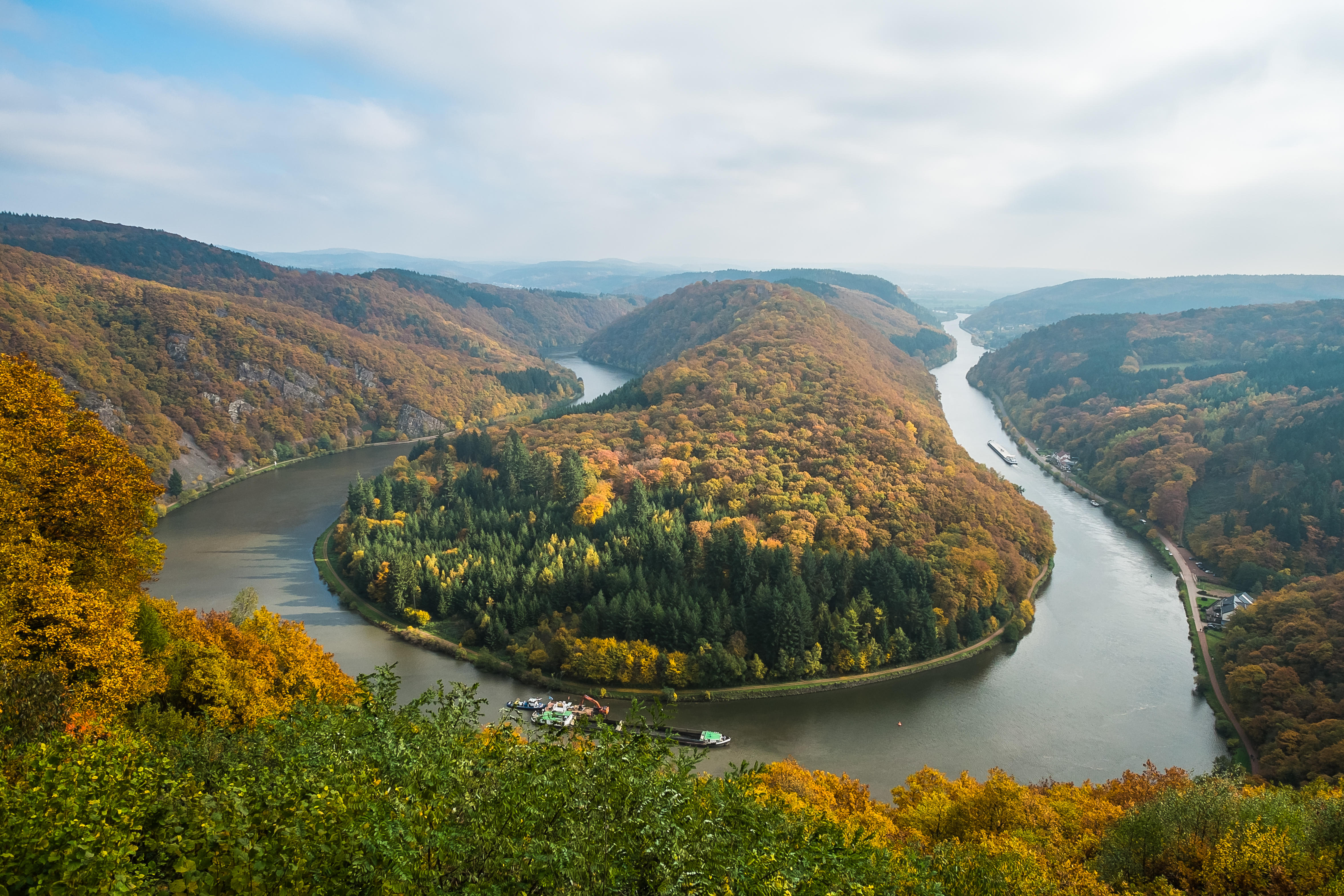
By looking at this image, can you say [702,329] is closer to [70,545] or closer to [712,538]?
[712,538]

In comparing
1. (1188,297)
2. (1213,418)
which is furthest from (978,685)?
(1188,297)

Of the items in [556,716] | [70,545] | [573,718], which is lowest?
[556,716]

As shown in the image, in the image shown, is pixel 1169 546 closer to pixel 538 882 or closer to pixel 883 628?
pixel 883 628

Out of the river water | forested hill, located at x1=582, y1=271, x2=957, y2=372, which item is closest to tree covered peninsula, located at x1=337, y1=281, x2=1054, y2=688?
the river water

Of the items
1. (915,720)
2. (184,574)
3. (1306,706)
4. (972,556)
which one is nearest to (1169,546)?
(972,556)

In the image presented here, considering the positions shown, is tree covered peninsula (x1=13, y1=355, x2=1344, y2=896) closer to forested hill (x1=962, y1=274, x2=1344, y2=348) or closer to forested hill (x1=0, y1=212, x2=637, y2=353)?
forested hill (x1=0, y1=212, x2=637, y2=353)

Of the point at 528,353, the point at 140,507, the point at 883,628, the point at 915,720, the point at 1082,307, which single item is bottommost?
the point at 915,720

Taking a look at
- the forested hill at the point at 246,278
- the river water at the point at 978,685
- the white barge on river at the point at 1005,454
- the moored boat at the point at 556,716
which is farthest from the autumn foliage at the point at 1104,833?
the forested hill at the point at 246,278
